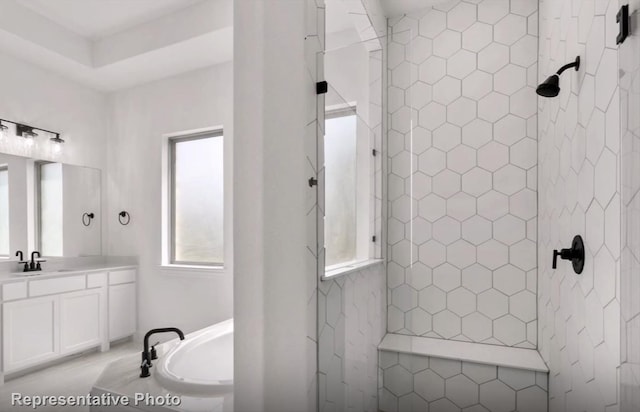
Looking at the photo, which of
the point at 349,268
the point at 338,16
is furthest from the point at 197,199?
the point at 349,268

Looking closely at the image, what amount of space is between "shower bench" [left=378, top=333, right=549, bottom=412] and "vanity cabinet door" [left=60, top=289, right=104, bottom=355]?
2630 millimetres

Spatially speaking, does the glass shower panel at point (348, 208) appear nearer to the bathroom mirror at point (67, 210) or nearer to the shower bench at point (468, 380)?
the shower bench at point (468, 380)

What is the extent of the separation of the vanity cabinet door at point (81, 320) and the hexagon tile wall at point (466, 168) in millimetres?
2668

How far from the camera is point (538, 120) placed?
153cm

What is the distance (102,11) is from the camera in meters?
2.62

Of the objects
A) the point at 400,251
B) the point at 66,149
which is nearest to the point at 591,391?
the point at 400,251

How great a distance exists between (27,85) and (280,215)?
128 inches

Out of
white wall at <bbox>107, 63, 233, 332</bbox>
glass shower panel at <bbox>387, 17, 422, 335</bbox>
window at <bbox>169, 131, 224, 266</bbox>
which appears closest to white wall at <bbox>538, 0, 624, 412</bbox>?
glass shower panel at <bbox>387, 17, 422, 335</bbox>

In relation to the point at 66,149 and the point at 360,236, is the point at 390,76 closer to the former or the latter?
the point at 360,236

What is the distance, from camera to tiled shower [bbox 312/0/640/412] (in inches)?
52.7

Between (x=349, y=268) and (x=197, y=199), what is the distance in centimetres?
224

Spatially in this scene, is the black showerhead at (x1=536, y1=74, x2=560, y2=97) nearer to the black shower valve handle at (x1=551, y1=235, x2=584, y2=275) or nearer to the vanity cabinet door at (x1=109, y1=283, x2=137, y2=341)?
the black shower valve handle at (x1=551, y1=235, x2=584, y2=275)

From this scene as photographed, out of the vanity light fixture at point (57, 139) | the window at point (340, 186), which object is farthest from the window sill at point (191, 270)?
the window at point (340, 186)

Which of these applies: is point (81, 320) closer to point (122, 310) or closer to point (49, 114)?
point (122, 310)
